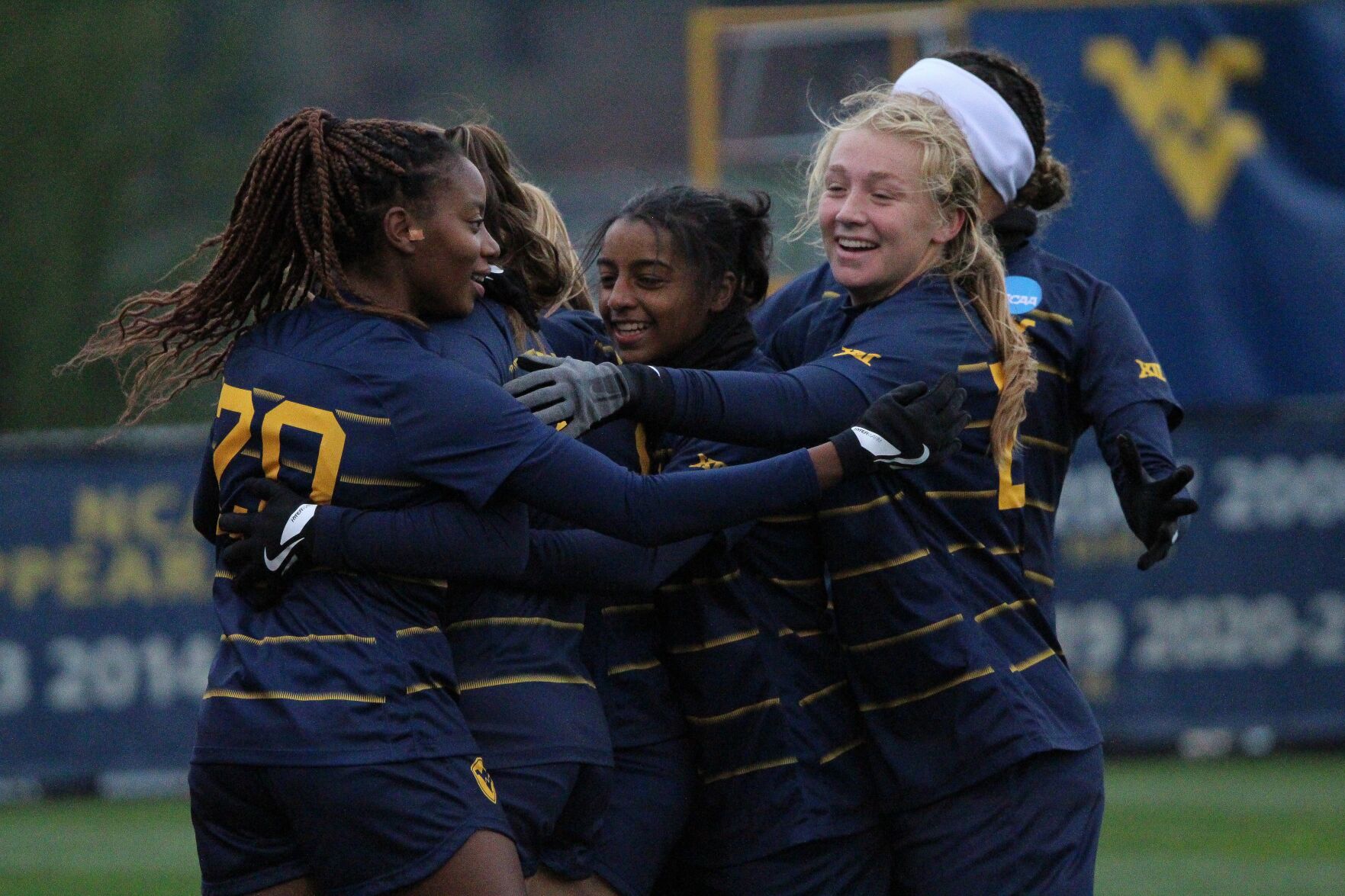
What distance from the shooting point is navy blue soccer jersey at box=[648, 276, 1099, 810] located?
3447mm

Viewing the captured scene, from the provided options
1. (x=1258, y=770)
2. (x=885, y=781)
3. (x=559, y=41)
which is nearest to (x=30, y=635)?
(x=1258, y=770)

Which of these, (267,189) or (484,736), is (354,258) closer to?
(267,189)

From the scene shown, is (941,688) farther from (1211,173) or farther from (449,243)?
(1211,173)

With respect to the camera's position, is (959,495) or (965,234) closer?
(959,495)

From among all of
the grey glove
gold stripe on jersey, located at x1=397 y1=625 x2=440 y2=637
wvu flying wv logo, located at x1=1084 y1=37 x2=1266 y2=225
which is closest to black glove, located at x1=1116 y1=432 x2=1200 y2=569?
the grey glove

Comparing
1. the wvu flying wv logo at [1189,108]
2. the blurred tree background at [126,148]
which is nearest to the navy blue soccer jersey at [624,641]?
the wvu flying wv logo at [1189,108]

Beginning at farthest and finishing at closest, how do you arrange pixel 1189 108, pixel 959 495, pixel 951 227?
pixel 1189 108
pixel 951 227
pixel 959 495

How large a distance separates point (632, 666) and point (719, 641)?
17cm

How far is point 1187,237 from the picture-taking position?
10992 millimetres

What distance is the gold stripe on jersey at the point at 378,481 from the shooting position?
3000 millimetres

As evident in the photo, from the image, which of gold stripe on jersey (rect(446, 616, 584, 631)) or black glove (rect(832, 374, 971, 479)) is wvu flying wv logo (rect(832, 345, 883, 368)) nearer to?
black glove (rect(832, 374, 971, 479))

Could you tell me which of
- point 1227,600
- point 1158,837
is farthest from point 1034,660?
point 1227,600

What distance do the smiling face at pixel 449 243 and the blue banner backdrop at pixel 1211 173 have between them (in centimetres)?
795

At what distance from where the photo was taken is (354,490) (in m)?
3.00
